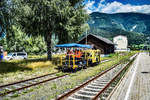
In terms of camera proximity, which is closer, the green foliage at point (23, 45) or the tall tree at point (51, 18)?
the tall tree at point (51, 18)

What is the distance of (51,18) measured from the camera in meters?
19.4

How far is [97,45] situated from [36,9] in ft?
91.3

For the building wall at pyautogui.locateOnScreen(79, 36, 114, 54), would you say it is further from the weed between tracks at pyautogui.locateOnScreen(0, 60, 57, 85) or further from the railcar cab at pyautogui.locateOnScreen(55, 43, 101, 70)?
the weed between tracks at pyautogui.locateOnScreen(0, 60, 57, 85)

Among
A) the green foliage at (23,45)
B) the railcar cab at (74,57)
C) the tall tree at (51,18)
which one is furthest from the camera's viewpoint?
the green foliage at (23,45)

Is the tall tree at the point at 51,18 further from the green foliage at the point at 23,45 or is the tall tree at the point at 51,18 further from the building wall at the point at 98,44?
the green foliage at the point at 23,45

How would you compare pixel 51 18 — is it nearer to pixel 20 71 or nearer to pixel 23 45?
pixel 20 71

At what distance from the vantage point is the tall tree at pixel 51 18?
61.0 ft

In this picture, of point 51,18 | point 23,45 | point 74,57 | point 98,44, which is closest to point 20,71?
point 74,57

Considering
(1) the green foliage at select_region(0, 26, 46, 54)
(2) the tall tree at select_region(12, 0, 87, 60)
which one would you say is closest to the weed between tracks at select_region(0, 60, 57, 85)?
(2) the tall tree at select_region(12, 0, 87, 60)

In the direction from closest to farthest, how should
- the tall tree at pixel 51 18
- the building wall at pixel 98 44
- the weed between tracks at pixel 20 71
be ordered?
Result: the weed between tracks at pixel 20 71 → the tall tree at pixel 51 18 → the building wall at pixel 98 44

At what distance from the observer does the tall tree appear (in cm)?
1858

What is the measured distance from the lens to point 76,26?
21344 mm

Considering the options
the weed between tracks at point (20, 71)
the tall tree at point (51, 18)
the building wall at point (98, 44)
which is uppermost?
the tall tree at point (51, 18)

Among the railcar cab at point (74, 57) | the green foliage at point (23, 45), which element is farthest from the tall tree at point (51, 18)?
the green foliage at point (23, 45)
